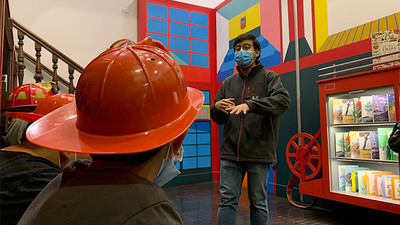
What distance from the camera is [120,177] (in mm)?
626

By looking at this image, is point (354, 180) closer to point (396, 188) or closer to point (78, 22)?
point (396, 188)

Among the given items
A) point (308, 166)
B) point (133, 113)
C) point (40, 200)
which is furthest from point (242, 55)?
point (308, 166)

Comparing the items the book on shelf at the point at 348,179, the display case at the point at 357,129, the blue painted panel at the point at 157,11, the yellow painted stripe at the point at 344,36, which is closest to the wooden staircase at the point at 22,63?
the blue painted panel at the point at 157,11

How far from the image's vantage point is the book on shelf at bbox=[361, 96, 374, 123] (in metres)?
3.00

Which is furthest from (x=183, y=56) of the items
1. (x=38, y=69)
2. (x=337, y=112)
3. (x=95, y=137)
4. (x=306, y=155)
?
(x=95, y=137)

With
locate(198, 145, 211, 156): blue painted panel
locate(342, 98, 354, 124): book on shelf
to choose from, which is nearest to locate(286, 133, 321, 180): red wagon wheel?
locate(342, 98, 354, 124): book on shelf

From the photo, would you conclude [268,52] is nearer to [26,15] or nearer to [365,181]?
[365,181]

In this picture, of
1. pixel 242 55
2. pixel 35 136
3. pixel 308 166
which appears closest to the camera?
pixel 35 136

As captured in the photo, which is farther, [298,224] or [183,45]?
[183,45]

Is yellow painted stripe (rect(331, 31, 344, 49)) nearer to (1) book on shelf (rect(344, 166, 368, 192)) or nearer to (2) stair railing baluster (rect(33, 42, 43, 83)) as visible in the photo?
(1) book on shelf (rect(344, 166, 368, 192))

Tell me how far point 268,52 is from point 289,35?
0.53 m

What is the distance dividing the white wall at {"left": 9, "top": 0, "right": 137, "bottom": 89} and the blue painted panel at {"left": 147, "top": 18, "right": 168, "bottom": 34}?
0.34 metres

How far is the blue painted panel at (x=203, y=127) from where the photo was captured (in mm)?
5766

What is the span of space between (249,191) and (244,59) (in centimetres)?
101
